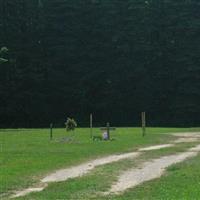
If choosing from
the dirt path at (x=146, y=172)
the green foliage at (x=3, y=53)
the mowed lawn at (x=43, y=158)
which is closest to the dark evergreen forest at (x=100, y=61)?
the green foliage at (x=3, y=53)

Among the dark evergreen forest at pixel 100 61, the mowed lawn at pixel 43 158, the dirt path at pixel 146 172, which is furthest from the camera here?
the dark evergreen forest at pixel 100 61

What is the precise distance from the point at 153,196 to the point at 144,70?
5053 cm

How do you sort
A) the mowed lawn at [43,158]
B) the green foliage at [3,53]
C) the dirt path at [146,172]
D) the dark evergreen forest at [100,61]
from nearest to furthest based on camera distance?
the dirt path at [146,172], the mowed lawn at [43,158], the green foliage at [3,53], the dark evergreen forest at [100,61]

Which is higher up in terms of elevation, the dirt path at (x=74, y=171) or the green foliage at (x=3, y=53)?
the green foliage at (x=3, y=53)

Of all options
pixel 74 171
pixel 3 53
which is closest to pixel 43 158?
pixel 74 171

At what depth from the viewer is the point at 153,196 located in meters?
12.0

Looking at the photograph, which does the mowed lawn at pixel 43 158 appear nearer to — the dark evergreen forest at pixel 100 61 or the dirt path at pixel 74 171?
the dirt path at pixel 74 171

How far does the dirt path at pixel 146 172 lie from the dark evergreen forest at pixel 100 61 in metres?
37.7

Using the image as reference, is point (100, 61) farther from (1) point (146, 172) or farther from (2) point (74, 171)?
(1) point (146, 172)

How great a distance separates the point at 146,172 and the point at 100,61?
46.8 metres

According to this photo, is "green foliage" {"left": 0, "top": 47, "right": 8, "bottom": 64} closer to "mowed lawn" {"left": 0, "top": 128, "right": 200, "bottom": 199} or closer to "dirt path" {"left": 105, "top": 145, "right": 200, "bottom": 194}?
"mowed lawn" {"left": 0, "top": 128, "right": 200, "bottom": 199}

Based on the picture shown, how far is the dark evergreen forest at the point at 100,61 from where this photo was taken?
197ft

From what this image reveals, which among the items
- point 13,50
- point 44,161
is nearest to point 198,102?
point 13,50

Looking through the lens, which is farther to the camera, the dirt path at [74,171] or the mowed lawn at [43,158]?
the mowed lawn at [43,158]
